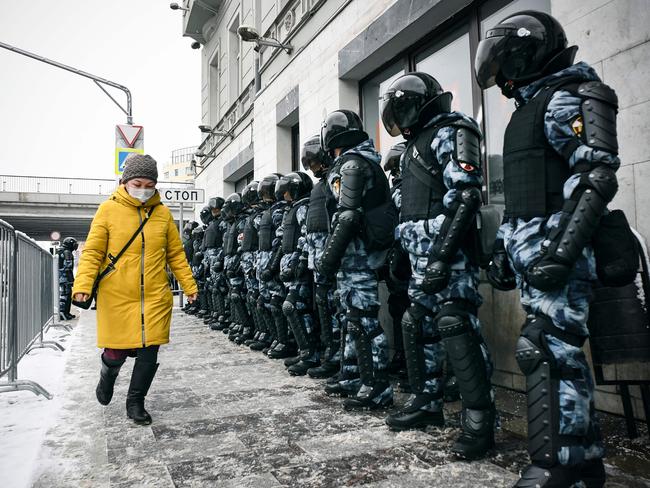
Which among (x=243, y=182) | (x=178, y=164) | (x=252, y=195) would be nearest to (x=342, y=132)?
(x=252, y=195)

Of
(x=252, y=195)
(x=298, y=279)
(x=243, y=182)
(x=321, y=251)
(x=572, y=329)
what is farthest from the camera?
(x=243, y=182)

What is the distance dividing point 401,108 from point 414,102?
90 millimetres

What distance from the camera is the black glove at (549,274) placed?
195 cm

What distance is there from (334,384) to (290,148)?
Answer: 6953 mm

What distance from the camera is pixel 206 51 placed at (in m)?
19.4

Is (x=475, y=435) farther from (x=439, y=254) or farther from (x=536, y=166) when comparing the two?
(x=536, y=166)

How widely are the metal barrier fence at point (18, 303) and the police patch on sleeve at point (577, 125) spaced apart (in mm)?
4444

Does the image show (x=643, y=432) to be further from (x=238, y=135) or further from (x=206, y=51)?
(x=206, y=51)

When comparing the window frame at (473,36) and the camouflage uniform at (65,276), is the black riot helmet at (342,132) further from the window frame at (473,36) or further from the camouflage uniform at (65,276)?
the camouflage uniform at (65,276)

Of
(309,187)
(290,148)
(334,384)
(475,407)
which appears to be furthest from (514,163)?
(290,148)

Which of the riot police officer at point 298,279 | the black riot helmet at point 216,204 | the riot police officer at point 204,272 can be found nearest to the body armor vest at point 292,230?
the riot police officer at point 298,279

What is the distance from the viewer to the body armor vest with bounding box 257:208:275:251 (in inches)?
247

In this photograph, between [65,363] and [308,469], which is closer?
[308,469]

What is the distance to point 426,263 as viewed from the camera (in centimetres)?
300
